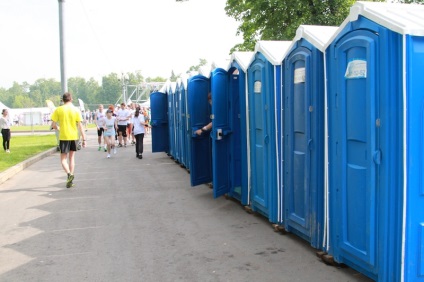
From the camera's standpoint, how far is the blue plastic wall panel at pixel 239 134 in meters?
7.36

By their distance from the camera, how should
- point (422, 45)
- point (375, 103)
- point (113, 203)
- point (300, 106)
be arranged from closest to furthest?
point (422, 45)
point (375, 103)
point (300, 106)
point (113, 203)

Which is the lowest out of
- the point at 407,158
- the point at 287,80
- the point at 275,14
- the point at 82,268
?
the point at 82,268

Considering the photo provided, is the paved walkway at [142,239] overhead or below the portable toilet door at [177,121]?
below

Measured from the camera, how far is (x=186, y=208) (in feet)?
26.2

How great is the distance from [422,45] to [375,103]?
22.9 inches

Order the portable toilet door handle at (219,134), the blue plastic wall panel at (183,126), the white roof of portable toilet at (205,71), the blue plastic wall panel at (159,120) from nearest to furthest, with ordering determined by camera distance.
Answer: the portable toilet door handle at (219,134), the white roof of portable toilet at (205,71), the blue plastic wall panel at (183,126), the blue plastic wall panel at (159,120)

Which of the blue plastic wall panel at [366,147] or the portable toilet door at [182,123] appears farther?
the portable toilet door at [182,123]

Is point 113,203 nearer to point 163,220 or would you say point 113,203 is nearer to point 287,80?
point 163,220

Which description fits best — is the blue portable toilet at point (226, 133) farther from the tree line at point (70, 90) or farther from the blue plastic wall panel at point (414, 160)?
the tree line at point (70, 90)

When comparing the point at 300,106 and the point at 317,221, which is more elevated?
the point at 300,106

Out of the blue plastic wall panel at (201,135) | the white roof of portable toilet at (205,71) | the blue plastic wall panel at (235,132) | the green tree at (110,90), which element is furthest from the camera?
the green tree at (110,90)

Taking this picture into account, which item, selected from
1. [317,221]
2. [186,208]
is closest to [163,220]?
[186,208]

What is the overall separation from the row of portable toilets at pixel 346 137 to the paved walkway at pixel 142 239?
1.27 feet

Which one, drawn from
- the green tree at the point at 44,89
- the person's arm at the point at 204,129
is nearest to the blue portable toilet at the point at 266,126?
the person's arm at the point at 204,129
